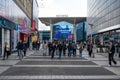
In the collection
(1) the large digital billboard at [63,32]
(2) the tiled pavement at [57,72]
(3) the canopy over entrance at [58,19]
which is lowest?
(2) the tiled pavement at [57,72]

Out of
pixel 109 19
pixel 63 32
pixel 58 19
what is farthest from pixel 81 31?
pixel 109 19

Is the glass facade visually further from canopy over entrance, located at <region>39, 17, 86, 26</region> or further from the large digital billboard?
canopy over entrance, located at <region>39, 17, 86, 26</region>

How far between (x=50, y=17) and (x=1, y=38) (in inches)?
2845

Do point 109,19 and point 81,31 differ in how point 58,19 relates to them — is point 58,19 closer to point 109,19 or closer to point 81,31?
point 81,31

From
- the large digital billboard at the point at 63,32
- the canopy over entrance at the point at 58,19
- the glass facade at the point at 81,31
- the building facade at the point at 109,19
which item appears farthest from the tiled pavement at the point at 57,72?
the glass facade at the point at 81,31

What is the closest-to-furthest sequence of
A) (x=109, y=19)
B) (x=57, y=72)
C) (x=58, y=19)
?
1. (x=57, y=72)
2. (x=109, y=19)
3. (x=58, y=19)

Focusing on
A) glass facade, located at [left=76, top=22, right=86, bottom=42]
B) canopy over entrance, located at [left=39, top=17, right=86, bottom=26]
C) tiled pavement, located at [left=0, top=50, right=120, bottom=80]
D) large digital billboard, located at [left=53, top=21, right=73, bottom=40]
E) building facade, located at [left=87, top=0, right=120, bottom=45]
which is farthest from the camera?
glass facade, located at [left=76, top=22, right=86, bottom=42]

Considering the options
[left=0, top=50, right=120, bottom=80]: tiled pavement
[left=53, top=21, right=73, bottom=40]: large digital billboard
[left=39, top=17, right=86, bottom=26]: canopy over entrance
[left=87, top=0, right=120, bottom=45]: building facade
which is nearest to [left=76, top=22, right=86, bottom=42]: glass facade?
[left=53, top=21, right=73, bottom=40]: large digital billboard

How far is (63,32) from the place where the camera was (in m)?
103

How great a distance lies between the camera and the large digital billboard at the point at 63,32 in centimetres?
9954

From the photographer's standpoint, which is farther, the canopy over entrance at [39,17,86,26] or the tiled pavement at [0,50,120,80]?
the canopy over entrance at [39,17,86,26]

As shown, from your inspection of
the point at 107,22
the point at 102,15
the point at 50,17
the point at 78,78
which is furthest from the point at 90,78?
the point at 50,17

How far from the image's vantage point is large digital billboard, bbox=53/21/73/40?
99537mm

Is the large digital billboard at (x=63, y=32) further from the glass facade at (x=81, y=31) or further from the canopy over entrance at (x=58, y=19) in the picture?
the glass facade at (x=81, y=31)
